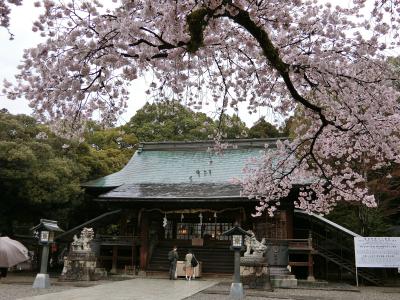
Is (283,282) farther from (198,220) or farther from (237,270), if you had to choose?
(198,220)

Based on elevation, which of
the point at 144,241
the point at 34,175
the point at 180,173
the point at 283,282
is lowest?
the point at 283,282

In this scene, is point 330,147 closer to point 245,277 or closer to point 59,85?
point 59,85

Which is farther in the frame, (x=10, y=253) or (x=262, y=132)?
(x=262, y=132)

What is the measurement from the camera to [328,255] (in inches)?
664

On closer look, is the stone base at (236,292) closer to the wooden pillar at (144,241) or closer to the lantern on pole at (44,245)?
the lantern on pole at (44,245)

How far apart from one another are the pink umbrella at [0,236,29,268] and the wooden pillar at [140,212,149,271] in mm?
7018

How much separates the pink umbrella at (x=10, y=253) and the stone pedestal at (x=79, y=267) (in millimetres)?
4062

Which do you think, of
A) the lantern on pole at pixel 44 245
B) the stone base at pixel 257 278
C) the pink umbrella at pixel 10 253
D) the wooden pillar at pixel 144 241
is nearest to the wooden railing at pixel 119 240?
the wooden pillar at pixel 144 241

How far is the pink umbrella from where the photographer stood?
1098 centimetres

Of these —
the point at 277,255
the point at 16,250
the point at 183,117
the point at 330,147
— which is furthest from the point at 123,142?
the point at 330,147

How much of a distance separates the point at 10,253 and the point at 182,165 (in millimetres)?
11990

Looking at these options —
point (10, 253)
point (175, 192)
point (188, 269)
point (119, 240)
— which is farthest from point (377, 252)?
point (10, 253)

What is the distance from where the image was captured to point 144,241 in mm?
18234

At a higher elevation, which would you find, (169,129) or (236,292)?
(169,129)
